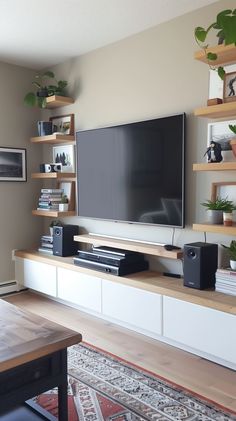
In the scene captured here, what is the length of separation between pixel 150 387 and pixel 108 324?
1.03 m

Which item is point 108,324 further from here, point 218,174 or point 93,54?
point 93,54

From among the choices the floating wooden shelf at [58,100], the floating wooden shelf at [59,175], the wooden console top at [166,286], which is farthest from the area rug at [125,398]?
the floating wooden shelf at [58,100]

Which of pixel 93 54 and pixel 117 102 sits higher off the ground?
pixel 93 54

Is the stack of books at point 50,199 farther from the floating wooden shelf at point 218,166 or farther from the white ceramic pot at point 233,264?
the white ceramic pot at point 233,264

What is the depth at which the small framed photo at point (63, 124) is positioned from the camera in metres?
3.91

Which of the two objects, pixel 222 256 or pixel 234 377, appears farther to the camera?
pixel 222 256

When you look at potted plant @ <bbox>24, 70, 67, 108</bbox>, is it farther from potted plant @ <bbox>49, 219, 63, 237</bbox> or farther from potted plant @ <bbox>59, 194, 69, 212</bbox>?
potted plant @ <bbox>49, 219, 63, 237</bbox>

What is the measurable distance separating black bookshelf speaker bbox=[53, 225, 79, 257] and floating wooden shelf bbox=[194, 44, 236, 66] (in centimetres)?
201

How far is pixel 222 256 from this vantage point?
2740 millimetres

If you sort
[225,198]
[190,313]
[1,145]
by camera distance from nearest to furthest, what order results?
[190,313]
[225,198]
[1,145]

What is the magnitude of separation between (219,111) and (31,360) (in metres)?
1.82

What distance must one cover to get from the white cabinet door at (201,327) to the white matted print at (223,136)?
1.05 m

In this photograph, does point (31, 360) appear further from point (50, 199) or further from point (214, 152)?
point (50, 199)

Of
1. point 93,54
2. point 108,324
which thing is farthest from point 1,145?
point 108,324
